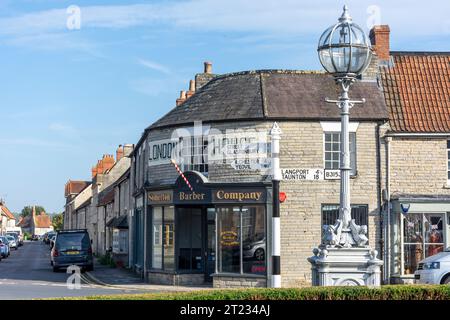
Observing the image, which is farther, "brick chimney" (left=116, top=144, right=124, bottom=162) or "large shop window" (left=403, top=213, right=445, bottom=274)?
"brick chimney" (left=116, top=144, right=124, bottom=162)

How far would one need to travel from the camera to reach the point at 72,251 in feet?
114

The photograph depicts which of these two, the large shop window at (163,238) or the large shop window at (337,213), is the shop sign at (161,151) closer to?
the large shop window at (163,238)

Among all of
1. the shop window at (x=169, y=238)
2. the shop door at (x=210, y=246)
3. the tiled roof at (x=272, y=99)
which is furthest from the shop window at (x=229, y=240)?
the tiled roof at (x=272, y=99)

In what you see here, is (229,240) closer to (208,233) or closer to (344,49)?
(208,233)

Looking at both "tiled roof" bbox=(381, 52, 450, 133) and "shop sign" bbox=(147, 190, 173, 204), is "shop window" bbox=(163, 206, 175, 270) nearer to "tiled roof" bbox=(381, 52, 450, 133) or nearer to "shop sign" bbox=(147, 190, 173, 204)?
"shop sign" bbox=(147, 190, 173, 204)

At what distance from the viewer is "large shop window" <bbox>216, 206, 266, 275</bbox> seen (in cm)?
2531

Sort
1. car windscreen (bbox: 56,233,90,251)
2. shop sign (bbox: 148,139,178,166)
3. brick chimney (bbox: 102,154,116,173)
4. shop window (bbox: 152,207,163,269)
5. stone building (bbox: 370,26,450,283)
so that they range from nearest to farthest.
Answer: stone building (bbox: 370,26,450,283), shop sign (bbox: 148,139,178,166), shop window (bbox: 152,207,163,269), car windscreen (bbox: 56,233,90,251), brick chimney (bbox: 102,154,116,173)

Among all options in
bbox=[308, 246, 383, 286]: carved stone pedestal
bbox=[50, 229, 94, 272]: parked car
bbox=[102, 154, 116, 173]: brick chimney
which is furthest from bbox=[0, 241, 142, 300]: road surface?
bbox=[102, 154, 116, 173]: brick chimney

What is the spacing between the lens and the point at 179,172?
26547 millimetres

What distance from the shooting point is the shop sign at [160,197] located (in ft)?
87.4

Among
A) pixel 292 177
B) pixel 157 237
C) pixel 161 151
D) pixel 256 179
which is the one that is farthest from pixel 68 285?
pixel 292 177

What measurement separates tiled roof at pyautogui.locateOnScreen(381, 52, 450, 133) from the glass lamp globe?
10.5 metres

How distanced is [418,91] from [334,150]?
4308mm
